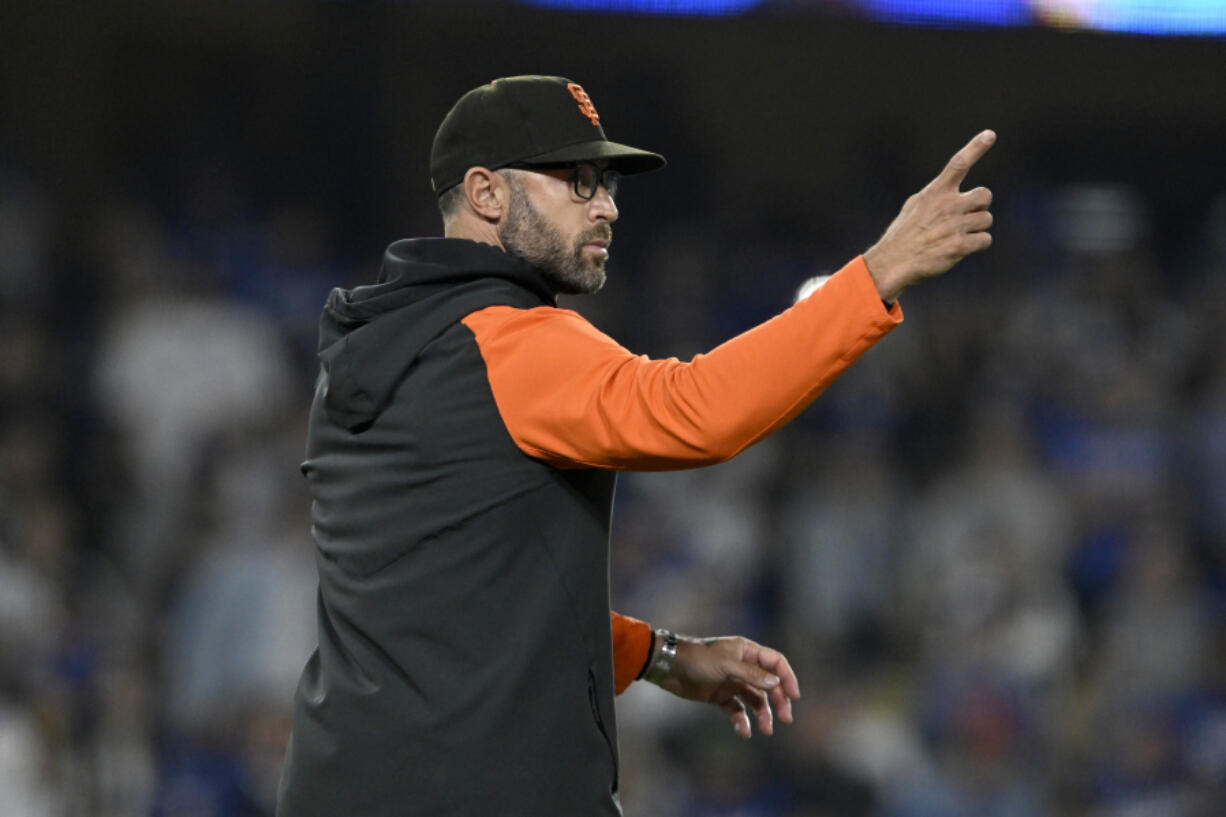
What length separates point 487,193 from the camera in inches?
86.0

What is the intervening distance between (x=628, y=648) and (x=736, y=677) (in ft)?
0.59

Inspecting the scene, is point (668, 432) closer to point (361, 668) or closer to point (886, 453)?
point (361, 668)

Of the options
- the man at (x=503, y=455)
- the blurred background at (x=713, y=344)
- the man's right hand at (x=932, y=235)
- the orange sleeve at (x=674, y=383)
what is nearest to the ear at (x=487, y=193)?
the man at (x=503, y=455)

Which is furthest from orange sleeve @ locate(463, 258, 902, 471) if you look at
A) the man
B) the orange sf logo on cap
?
the orange sf logo on cap

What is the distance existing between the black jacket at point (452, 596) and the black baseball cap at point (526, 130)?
151 mm

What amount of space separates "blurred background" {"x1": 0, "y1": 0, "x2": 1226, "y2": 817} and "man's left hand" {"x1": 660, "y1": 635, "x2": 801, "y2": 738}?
262 centimetres

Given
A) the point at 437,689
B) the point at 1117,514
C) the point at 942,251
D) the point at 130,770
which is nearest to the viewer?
the point at 942,251

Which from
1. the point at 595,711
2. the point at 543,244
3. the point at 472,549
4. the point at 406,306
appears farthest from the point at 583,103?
the point at 595,711

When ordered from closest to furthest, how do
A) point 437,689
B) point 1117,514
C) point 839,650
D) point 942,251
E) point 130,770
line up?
point 942,251 < point 437,689 < point 130,770 < point 839,650 < point 1117,514

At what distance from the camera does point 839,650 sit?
577 centimetres

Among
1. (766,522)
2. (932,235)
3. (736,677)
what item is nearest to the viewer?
(932,235)

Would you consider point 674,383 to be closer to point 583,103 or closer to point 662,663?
point 583,103

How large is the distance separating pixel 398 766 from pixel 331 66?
4793 millimetres

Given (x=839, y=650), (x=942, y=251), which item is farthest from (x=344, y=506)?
(x=839, y=650)
